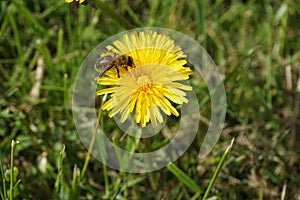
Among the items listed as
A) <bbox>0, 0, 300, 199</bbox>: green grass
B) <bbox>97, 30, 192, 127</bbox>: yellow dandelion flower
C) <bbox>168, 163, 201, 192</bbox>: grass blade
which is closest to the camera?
<bbox>97, 30, 192, 127</bbox>: yellow dandelion flower

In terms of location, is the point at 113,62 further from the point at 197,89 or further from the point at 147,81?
the point at 197,89

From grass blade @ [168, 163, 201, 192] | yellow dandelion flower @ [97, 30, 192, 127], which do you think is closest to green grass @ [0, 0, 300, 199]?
grass blade @ [168, 163, 201, 192]

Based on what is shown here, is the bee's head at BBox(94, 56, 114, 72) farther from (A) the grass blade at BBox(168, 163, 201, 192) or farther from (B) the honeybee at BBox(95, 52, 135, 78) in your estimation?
(A) the grass blade at BBox(168, 163, 201, 192)

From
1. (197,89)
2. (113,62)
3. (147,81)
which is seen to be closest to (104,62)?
(113,62)

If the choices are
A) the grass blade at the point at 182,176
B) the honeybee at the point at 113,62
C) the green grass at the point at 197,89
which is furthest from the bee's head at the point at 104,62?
the grass blade at the point at 182,176

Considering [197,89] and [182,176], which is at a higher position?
[197,89]

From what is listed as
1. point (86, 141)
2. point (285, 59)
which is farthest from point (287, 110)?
point (86, 141)
